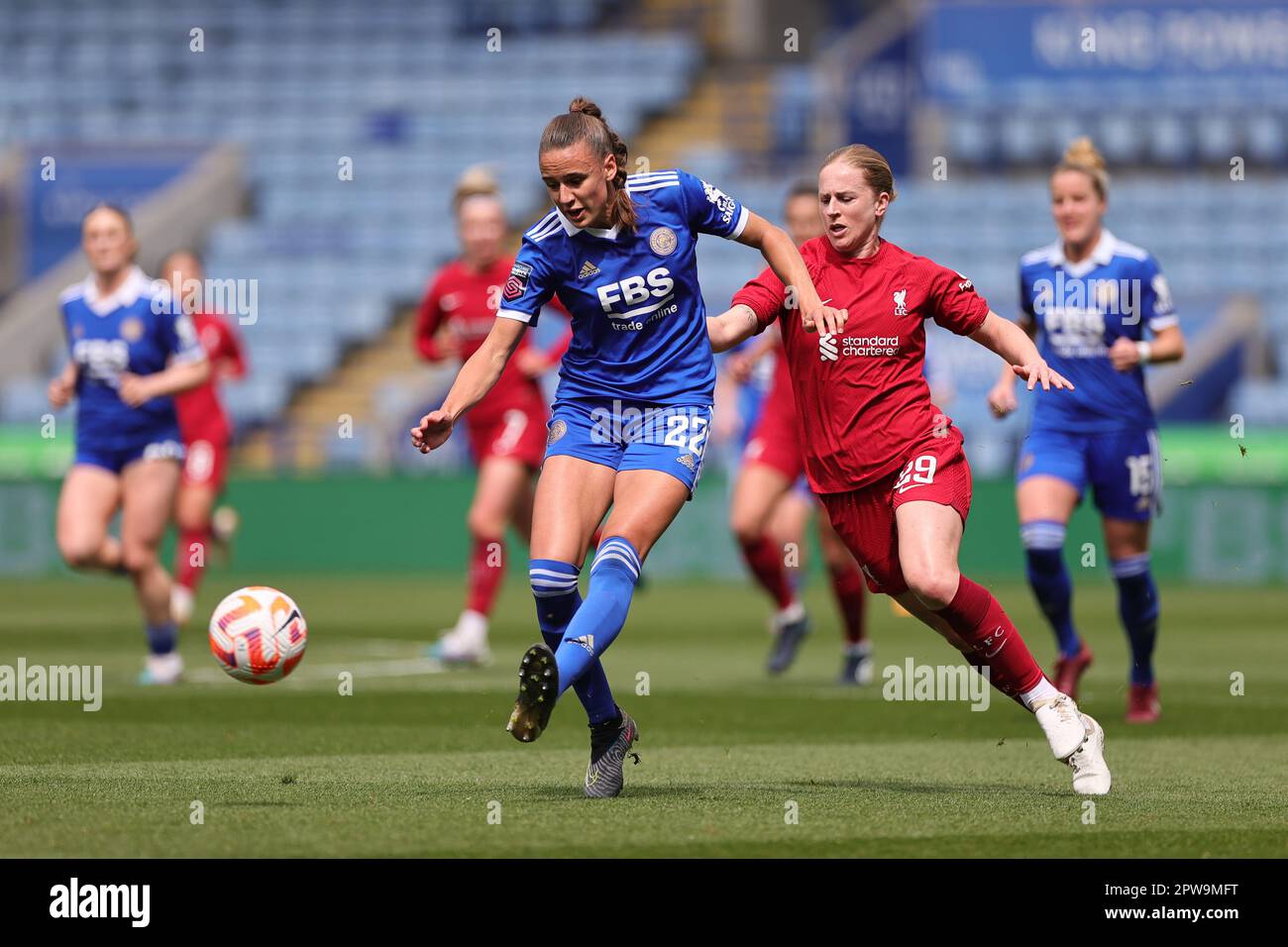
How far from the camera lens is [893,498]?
7395 millimetres

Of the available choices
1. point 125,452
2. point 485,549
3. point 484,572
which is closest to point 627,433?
point 125,452

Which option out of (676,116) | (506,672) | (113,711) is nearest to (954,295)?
(113,711)

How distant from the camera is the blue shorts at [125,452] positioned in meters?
11.7

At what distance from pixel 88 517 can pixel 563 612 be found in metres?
5.12

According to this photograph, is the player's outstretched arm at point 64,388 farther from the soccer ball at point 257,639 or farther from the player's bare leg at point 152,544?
the soccer ball at point 257,639

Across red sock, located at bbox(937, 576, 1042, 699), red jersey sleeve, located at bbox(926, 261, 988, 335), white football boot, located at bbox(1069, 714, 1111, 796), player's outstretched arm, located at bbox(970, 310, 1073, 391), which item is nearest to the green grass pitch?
white football boot, located at bbox(1069, 714, 1111, 796)

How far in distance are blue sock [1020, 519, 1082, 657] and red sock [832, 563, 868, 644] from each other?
1884mm

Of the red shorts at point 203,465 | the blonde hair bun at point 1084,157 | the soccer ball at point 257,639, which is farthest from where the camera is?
the red shorts at point 203,465

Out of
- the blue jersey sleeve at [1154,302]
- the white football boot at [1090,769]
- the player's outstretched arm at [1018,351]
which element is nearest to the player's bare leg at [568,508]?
the player's outstretched arm at [1018,351]

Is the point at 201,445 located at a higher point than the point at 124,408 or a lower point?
higher

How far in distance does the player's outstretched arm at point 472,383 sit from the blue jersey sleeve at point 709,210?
708 mm

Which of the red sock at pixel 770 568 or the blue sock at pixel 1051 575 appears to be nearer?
the blue sock at pixel 1051 575

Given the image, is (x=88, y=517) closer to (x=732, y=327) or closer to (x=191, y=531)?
(x=191, y=531)
